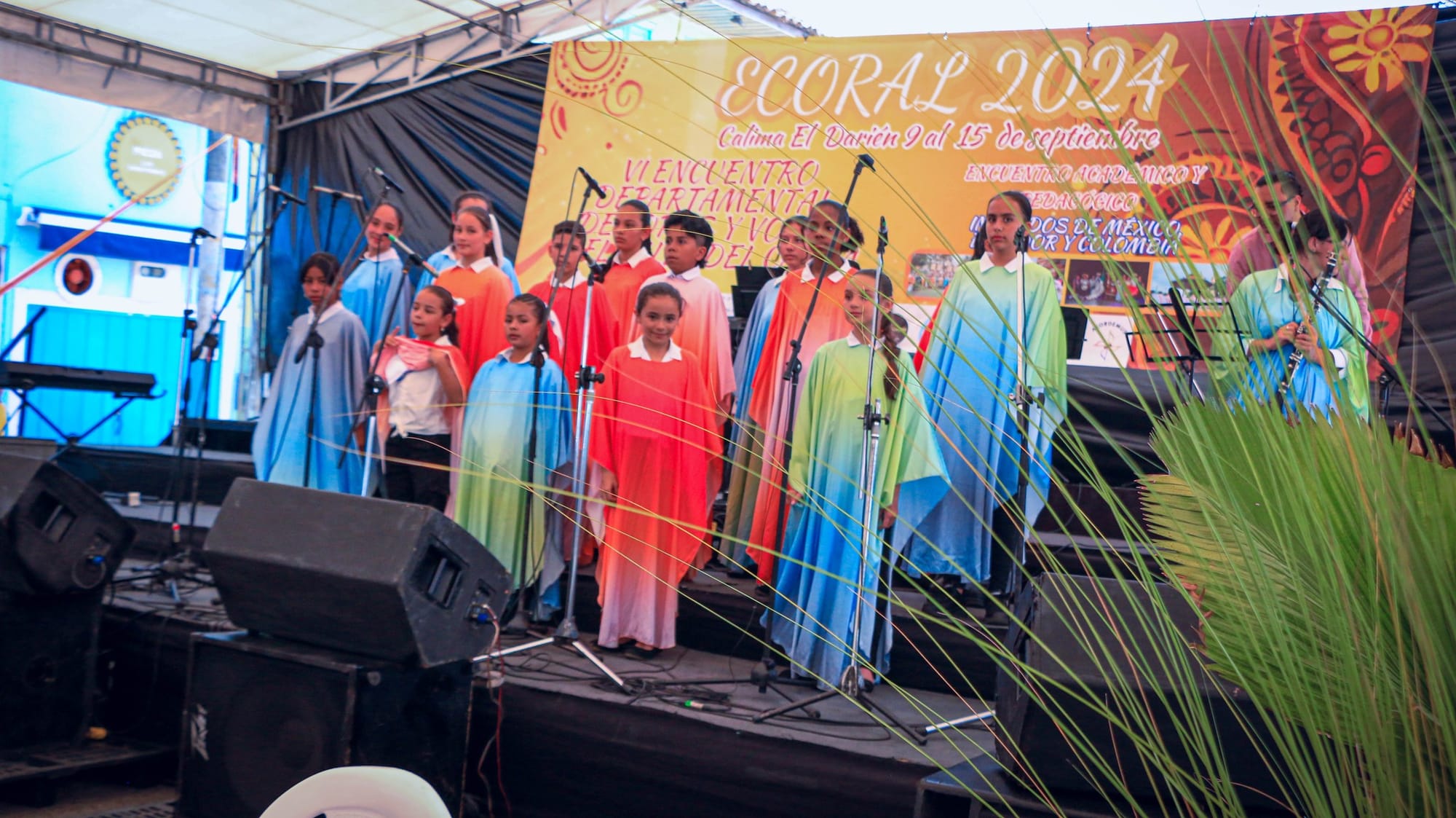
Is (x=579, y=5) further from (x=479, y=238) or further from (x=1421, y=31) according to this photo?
(x=1421, y=31)

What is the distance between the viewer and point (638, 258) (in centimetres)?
603

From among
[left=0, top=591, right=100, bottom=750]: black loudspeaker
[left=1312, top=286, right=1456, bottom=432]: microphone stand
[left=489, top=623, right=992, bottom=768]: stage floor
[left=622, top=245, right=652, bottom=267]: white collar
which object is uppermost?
[left=622, top=245, right=652, bottom=267]: white collar

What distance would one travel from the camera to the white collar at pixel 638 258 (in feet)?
19.7

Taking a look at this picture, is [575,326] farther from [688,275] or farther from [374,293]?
[374,293]

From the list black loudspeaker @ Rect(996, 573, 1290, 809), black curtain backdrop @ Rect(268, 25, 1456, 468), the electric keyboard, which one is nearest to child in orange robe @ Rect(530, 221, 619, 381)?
Answer: black curtain backdrop @ Rect(268, 25, 1456, 468)

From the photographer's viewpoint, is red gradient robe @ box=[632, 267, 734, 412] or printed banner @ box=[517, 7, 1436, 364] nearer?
printed banner @ box=[517, 7, 1436, 364]

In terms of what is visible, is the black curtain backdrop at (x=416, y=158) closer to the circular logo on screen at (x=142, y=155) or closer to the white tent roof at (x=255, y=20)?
the white tent roof at (x=255, y=20)

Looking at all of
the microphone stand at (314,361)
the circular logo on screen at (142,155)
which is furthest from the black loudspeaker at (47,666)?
the circular logo on screen at (142,155)

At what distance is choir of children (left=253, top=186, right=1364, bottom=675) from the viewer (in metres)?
4.11

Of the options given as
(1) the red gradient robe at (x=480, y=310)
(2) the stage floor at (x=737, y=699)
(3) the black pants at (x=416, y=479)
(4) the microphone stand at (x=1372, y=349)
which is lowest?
(2) the stage floor at (x=737, y=699)

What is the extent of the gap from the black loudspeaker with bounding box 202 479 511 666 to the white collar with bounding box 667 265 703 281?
219 cm

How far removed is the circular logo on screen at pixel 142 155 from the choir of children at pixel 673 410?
7.30m

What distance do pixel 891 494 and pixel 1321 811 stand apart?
3.33 meters

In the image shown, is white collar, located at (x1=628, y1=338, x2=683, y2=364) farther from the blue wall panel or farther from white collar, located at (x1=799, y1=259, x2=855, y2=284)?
the blue wall panel
